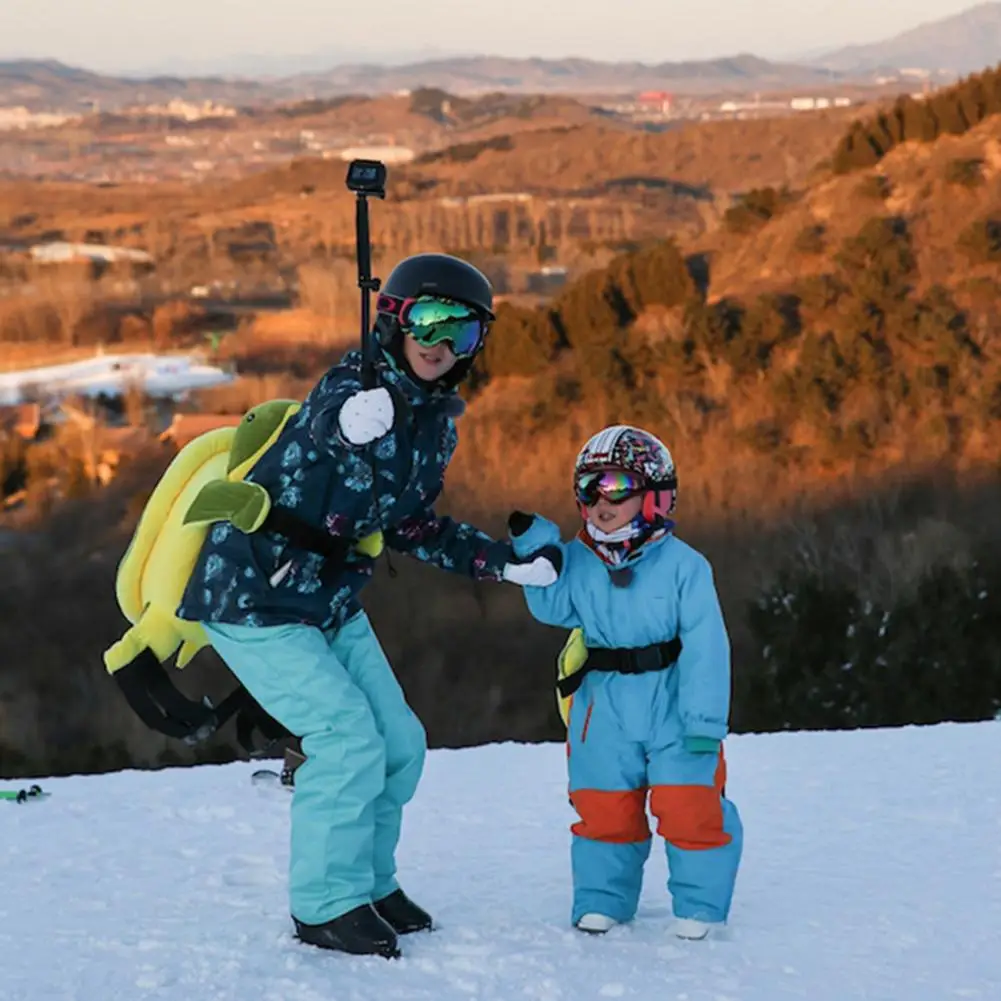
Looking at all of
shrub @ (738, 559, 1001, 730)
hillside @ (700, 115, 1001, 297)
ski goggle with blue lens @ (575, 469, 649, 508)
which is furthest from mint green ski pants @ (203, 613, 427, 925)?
hillside @ (700, 115, 1001, 297)

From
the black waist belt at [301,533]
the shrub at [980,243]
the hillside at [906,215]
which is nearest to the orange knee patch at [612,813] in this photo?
the black waist belt at [301,533]

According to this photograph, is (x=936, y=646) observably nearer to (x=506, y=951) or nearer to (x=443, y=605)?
(x=443, y=605)

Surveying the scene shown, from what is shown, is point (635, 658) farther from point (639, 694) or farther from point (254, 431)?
point (254, 431)

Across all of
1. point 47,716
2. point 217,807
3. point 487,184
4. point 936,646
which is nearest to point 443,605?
point 47,716

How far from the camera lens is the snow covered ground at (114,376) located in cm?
5341

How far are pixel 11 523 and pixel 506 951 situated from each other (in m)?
35.0

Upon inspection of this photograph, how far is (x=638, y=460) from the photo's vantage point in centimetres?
452

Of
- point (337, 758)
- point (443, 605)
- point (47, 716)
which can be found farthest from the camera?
point (443, 605)

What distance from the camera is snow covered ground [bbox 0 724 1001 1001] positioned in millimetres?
4164

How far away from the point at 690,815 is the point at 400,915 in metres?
0.79

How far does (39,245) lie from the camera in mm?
76500

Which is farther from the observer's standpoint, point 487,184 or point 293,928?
point 487,184

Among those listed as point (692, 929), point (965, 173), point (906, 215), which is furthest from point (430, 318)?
point (965, 173)

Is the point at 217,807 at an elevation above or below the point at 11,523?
above
